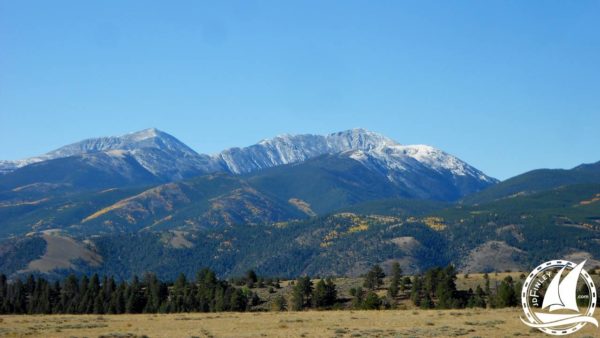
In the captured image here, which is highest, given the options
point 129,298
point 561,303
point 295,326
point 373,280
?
point 373,280

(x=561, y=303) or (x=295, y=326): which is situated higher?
(x=561, y=303)

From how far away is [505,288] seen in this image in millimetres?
108250

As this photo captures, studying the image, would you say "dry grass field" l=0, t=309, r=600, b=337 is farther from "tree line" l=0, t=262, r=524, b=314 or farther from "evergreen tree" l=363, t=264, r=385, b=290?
"evergreen tree" l=363, t=264, r=385, b=290

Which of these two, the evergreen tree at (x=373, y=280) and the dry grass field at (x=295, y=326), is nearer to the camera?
the dry grass field at (x=295, y=326)

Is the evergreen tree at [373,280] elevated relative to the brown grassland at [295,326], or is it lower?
elevated

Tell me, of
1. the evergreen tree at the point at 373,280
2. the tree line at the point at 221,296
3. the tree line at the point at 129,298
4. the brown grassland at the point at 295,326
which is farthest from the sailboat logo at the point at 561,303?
the evergreen tree at the point at 373,280

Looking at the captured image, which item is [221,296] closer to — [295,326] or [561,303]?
[295,326]

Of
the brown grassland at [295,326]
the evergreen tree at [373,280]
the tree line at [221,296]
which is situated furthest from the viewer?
the evergreen tree at [373,280]

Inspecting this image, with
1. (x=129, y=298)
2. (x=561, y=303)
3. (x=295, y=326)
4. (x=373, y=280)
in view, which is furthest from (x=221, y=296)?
(x=561, y=303)

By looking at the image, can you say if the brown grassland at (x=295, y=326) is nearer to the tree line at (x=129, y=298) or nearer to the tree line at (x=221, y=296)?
the tree line at (x=221, y=296)

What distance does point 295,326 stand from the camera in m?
70.1

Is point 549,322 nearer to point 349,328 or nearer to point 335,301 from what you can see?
point 349,328

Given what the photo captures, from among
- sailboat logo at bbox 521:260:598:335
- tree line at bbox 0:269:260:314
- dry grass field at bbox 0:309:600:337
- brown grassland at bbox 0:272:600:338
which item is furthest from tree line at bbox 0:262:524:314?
sailboat logo at bbox 521:260:598:335

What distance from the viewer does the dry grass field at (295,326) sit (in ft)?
206
